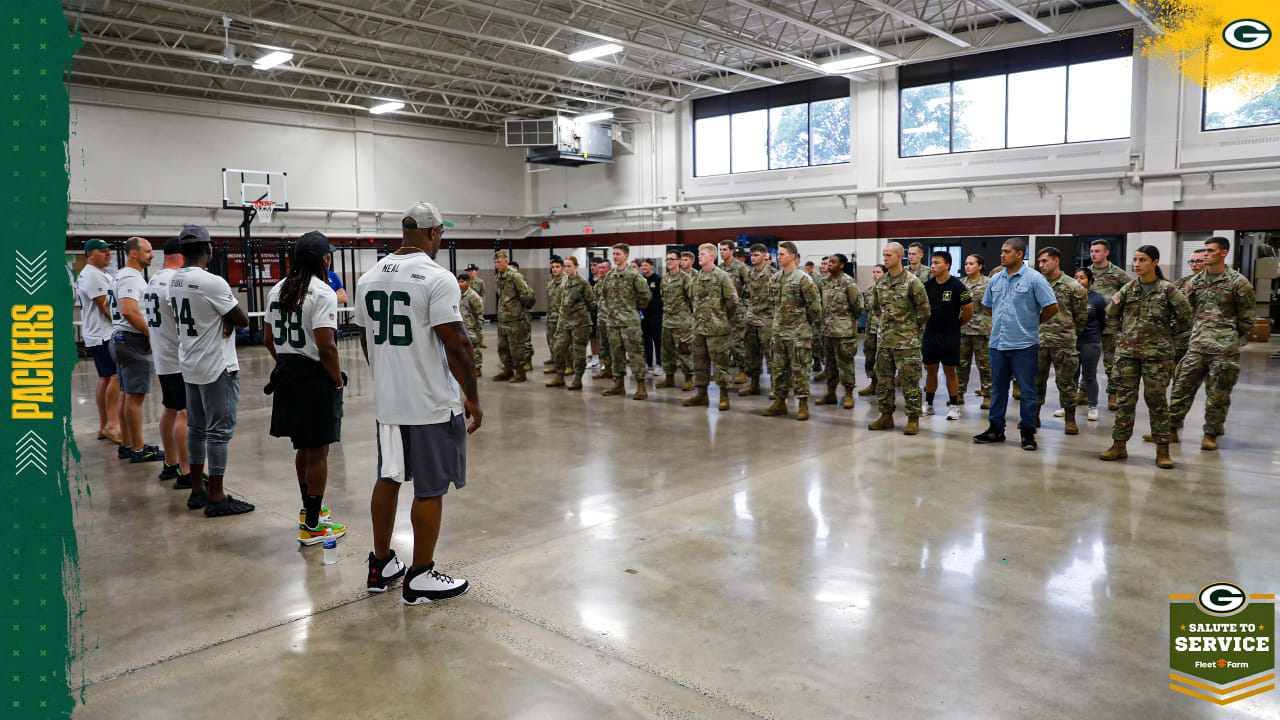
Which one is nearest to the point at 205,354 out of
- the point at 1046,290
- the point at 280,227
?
the point at 1046,290

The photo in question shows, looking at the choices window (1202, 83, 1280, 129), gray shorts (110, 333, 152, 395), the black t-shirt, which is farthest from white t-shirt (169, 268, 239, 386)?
window (1202, 83, 1280, 129)

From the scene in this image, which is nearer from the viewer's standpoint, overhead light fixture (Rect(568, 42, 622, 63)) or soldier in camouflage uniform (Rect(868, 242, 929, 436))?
soldier in camouflage uniform (Rect(868, 242, 929, 436))

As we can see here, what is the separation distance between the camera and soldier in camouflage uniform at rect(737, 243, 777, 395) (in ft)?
28.1

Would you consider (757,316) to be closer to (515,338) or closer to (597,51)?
(515,338)

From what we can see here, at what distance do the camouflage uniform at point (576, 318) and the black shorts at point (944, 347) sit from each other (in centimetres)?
415

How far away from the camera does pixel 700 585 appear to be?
3760 mm

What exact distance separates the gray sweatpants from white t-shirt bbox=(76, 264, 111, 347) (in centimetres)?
223

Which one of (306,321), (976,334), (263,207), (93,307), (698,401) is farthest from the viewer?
(263,207)

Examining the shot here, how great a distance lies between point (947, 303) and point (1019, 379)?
157 centimetres

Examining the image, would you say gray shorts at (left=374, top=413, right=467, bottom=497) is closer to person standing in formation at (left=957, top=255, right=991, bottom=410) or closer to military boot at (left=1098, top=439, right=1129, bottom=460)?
military boot at (left=1098, top=439, right=1129, bottom=460)

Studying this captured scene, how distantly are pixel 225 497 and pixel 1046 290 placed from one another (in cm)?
631

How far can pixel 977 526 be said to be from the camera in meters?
4.58

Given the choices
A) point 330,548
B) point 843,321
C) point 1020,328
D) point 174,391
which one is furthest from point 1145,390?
point 174,391

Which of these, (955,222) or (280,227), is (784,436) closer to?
(955,222)
